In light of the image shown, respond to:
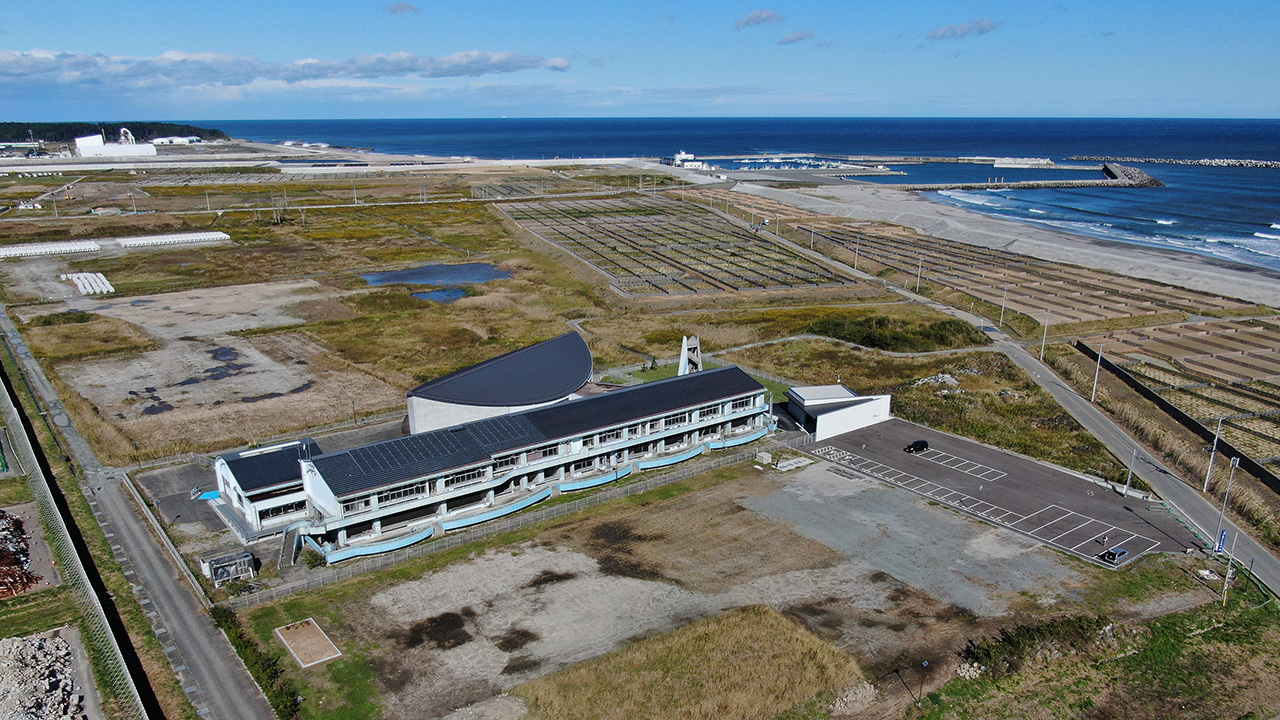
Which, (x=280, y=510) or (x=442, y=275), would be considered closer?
(x=280, y=510)

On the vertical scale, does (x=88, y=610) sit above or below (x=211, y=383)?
below

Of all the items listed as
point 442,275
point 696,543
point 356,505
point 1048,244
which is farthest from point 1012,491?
point 1048,244

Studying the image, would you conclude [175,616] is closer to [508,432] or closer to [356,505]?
[356,505]

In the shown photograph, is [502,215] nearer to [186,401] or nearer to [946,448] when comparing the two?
[186,401]

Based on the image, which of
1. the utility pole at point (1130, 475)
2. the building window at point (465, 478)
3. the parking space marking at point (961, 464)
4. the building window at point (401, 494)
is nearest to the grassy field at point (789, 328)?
the parking space marking at point (961, 464)

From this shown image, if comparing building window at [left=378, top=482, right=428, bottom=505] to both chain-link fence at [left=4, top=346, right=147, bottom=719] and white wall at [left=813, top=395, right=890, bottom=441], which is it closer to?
chain-link fence at [left=4, top=346, right=147, bottom=719]
